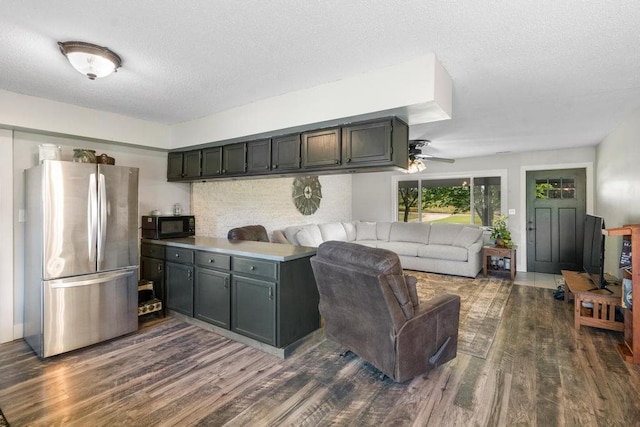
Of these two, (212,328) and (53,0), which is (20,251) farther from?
(53,0)

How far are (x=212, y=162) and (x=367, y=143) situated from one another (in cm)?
209

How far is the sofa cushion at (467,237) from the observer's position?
19.2 feet

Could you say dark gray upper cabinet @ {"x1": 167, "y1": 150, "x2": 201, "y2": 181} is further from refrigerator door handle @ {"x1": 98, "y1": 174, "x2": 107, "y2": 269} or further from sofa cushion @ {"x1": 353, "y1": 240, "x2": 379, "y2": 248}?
sofa cushion @ {"x1": 353, "y1": 240, "x2": 379, "y2": 248}

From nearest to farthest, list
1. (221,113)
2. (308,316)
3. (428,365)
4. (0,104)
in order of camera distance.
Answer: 1. (428,365)
2. (0,104)
3. (308,316)
4. (221,113)

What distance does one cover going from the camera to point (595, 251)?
350 cm

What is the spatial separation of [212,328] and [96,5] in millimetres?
2815

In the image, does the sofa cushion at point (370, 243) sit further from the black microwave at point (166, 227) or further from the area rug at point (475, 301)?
the black microwave at point (166, 227)

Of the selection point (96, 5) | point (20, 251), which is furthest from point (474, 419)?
point (20, 251)

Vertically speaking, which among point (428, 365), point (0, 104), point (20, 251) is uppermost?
point (0, 104)

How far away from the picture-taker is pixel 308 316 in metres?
3.06

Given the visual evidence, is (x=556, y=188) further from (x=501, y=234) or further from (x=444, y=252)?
(x=444, y=252)

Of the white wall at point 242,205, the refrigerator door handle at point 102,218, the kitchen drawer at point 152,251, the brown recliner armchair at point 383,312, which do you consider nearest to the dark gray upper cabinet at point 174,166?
the white wall at point 242,205

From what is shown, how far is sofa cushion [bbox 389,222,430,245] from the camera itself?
666 centimetres

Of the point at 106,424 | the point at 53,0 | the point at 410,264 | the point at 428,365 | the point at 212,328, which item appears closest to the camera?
the point at 53,0
